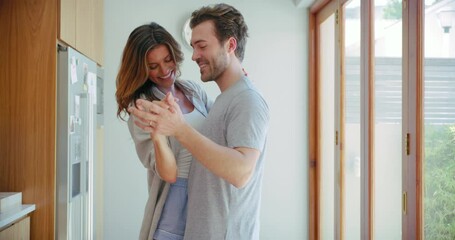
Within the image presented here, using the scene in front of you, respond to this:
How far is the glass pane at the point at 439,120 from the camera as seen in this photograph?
2109mm

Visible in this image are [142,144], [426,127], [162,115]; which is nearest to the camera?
[162,115]

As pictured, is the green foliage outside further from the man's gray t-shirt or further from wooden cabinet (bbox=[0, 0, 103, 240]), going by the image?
wooden cabinet (bbox=[0, 0, 103, 240])

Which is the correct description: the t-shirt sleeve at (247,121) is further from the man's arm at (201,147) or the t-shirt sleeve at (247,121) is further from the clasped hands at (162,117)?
the clasped hands at (162,117)

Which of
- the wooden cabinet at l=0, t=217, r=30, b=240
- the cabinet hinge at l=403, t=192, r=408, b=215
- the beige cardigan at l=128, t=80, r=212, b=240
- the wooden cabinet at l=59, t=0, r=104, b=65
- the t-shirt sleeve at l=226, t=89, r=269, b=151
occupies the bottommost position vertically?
the wooden cabinet at l=0, t=217, r=30, b=240

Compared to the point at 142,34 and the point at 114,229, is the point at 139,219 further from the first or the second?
the point at 142,34

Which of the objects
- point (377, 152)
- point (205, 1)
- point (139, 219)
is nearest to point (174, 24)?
point (205, 1)

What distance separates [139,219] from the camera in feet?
15.2

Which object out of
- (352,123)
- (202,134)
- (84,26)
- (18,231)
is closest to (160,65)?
(202,134)

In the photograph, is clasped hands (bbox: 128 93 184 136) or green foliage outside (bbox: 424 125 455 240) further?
green foliage outside (bbox: 424 125 455 240)

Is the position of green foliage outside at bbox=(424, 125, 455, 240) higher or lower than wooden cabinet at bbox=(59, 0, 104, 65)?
lower

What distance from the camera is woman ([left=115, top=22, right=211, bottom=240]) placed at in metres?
1.74

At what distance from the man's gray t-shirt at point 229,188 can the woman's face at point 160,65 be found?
0.35 metres

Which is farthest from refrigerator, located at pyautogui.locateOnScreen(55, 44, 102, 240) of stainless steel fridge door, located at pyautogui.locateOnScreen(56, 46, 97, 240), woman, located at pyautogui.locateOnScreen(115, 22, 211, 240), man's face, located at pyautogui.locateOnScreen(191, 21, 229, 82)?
man's face, located at pyautogui.locateOnScreen(191, 21, 229, 82)

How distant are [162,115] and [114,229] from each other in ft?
11.2
